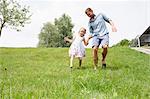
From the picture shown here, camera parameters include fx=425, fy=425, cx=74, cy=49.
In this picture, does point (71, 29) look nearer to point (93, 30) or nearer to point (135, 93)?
point (93, 30)

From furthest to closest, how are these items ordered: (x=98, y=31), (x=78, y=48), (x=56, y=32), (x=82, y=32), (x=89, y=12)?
(x=56, y=32) < (x=78, y=48) < (x=82, y=32) < (x=98, y=31) < (x=89, y=12)

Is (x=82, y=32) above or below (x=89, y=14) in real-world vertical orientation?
below

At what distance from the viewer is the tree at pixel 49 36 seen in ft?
347

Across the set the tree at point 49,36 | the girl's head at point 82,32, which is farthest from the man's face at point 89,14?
the tree at point 49,36

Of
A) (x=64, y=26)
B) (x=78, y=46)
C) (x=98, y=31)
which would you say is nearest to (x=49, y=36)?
(x=64, y=26)

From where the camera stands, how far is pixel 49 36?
108 m

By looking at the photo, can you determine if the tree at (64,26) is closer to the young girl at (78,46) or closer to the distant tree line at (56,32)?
the distant tree line at (56,32)

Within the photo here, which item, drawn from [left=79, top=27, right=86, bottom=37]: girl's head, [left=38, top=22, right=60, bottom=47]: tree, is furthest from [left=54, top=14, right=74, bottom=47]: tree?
[left=79, top=27, right=86, bottom=37]: girl's head

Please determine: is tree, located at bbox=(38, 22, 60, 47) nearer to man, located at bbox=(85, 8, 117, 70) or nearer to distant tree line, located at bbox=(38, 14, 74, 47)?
distant tree line, located at bbox=(38, 14, 74, 47)

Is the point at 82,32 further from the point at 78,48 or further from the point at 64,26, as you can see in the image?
the point at 64,26

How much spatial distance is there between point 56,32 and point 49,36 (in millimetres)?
2893

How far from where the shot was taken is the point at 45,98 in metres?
5.26

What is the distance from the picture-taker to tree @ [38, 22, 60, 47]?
10588cm

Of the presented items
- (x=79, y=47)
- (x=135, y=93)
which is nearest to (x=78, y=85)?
(x=135, y=93)
